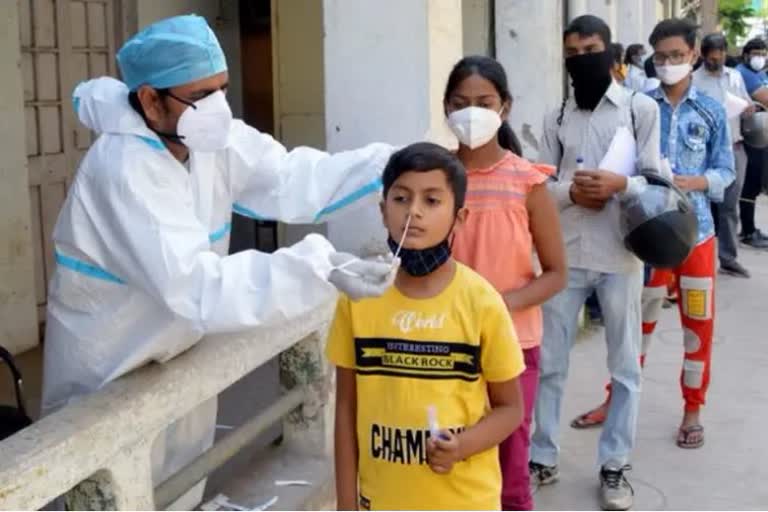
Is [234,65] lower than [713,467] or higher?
higher

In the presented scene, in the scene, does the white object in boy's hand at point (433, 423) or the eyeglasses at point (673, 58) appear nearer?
the white object in boy's hand at point (433, 423)

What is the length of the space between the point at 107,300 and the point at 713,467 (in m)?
2.89

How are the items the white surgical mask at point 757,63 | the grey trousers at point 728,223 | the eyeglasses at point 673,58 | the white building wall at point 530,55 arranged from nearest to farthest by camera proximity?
the eyeglasses at point 673,58, the white building wall at point 530,55, the grey trousers at point 728,223, the white surgical mask at point 757,63

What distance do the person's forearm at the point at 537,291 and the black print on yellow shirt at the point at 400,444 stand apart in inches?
29.3

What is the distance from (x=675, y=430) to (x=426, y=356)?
9.55 feet

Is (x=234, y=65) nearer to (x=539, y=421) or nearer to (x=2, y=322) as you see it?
(x=2, y=322)

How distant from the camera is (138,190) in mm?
2484

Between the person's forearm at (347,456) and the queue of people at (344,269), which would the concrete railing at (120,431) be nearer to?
the queue of people at (344,269)

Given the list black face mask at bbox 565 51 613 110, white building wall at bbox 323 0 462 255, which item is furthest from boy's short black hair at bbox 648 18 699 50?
white building wall at bbox 323 0 462 255

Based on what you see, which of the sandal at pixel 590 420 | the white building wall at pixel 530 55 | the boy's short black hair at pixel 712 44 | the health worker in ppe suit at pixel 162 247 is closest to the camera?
the health worker in ppe suit at pixel 162 247

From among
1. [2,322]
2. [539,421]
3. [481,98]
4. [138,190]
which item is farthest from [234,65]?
[138,190]

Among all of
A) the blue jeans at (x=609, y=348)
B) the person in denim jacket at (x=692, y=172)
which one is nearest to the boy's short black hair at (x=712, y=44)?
the person in denim jacket at (x=692, y=172)

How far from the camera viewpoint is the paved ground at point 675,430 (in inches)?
168

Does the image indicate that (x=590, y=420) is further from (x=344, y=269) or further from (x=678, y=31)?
(x=344, y=269)
